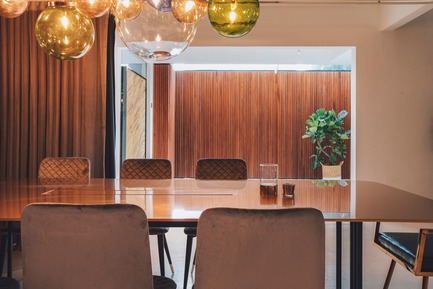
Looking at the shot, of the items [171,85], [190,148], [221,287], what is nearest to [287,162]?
[190,148]

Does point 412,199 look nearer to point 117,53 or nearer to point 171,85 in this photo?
point 117,53

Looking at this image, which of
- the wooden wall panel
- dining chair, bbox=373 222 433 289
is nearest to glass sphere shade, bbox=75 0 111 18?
dining chair, bbox=373 222 433 289

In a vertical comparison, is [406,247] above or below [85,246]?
below

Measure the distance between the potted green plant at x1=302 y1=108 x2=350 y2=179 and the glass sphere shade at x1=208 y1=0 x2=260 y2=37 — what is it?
6999mm

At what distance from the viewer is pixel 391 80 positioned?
556cm

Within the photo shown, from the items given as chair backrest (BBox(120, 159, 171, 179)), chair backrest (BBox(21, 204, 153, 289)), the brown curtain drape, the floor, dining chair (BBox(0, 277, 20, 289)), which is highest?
the brown curtain drape

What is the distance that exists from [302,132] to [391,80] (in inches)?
172

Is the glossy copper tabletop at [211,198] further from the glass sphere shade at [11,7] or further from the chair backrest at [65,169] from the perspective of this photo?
the glass sphere shade at [11,7]

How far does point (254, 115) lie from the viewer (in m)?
9.89

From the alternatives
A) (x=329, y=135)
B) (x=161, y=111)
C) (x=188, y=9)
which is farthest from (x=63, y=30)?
(x=329, y=135)

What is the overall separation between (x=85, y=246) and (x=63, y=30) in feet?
4.71

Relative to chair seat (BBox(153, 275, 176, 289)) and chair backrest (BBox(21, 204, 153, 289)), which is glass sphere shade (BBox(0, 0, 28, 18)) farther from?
chair seat (BBox(153, 275, 176, 289))

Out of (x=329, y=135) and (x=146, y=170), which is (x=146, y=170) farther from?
(x=329, y=135)

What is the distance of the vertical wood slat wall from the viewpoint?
9.89 meters
